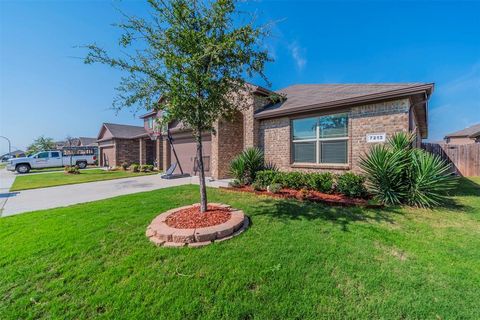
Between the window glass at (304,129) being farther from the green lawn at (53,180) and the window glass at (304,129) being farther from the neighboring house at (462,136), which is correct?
the neighboring house at (462,136)

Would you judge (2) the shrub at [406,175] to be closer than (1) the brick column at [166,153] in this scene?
Yes

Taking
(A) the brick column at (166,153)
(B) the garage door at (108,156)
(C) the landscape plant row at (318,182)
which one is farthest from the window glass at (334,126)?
(B) the garage door at (108,156)

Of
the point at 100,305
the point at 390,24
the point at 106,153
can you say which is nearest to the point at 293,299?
the point at 100,305

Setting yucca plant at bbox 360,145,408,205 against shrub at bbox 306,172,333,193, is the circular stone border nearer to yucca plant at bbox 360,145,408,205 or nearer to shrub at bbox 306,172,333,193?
shrub at bbox 306,172,333,193

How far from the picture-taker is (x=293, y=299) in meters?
2.34

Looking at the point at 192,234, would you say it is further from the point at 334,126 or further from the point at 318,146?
the point at 334,126

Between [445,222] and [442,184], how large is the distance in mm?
1406

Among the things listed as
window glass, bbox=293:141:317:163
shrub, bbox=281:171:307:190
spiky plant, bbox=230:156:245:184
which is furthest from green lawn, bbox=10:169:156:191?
window glass, bbox=293:141:317:163

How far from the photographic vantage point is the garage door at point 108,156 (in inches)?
909

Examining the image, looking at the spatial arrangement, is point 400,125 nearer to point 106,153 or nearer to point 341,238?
point 341,238

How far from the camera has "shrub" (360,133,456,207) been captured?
5.51m

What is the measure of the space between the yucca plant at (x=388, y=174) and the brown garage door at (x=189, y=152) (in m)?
9.04

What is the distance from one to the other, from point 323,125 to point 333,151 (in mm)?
1108

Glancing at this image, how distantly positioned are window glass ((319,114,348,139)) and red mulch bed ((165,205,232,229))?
5238 millimetres
